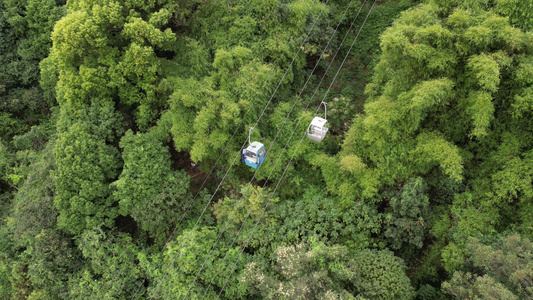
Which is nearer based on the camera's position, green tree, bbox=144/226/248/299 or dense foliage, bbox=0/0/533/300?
dense foliage, bbox=0/0/533/300

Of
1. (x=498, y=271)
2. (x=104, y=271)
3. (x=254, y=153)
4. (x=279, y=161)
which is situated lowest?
(x=104, y=271)

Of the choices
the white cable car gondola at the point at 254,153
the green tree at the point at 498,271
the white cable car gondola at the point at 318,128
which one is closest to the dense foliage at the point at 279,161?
the green tree at the point at 498,271

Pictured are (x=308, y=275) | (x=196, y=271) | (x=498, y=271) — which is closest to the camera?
(x=498, y=271)

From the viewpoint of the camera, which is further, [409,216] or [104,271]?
[104,271]

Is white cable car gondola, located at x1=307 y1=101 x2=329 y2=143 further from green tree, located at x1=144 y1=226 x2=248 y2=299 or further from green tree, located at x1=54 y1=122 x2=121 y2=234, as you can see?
green tree, located at x1=54 y1=122 x2=121 y2=234

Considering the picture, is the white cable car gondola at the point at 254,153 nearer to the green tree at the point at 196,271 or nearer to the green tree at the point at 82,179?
the green tree at the point at 196,271

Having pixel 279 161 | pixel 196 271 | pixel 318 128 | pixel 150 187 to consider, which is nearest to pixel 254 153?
pixel 318 128

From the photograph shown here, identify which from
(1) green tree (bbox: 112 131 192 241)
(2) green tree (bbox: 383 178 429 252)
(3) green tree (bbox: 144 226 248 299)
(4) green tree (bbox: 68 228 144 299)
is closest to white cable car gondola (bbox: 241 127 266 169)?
(3) green tree (bbox: 144 226 248 299)

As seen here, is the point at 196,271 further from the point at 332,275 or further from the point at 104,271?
the point at 332,275

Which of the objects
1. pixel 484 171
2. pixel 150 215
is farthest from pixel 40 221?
pixel 484 171
